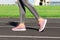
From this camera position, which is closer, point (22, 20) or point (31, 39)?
point (31, 39)

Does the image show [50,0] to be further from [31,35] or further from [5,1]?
[31,35]

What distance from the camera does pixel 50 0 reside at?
3425 centimetres

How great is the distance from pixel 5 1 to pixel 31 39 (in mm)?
23827

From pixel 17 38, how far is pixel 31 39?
0.30 meters

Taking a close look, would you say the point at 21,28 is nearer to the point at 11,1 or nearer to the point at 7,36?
the point at 7,36

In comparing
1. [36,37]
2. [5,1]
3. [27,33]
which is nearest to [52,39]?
[36,37]

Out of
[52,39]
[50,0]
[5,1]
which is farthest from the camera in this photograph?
[50,0]

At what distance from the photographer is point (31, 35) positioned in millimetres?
6828

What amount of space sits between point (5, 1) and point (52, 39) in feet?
78.4

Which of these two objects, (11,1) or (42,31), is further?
(11,1)

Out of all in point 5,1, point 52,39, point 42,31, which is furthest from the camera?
point 5,1

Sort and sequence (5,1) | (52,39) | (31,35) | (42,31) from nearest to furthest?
1. (52,39)
2. (31,35)
3. (42,31)
4. (5,1)

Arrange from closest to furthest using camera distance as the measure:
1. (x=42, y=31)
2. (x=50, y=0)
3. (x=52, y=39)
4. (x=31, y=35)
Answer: (x=52, y=39), (x=31, y=35), (x=42, y=31), (x=50, y=0)

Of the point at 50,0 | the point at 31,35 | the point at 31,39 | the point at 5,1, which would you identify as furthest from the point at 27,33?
the point at 50,0
